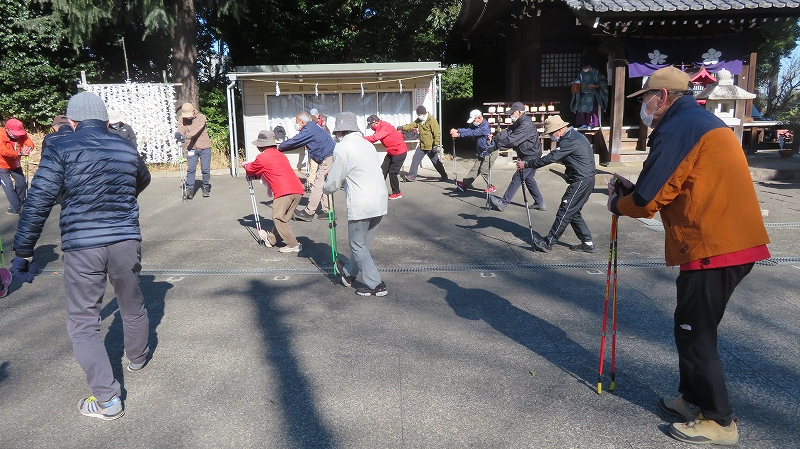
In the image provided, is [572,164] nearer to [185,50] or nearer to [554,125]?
[554,125]

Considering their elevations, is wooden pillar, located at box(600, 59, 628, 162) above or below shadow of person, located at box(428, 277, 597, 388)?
above

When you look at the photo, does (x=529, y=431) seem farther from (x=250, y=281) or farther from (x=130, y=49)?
(x=130, y=49)

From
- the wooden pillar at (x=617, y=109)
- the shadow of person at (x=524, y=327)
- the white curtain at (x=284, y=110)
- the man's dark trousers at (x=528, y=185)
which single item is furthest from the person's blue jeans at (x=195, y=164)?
the wooden pillar at (x=617, y=109)

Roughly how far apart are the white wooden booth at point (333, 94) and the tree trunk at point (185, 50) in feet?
4.59

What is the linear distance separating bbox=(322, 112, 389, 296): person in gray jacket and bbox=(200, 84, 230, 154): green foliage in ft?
42.0

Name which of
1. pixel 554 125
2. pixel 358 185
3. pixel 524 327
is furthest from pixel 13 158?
pixel 524 327

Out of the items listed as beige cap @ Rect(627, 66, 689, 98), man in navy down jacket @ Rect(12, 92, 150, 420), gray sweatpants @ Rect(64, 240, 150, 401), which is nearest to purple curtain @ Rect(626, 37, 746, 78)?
beige cap @ Rect(627, 66, 689, 98)

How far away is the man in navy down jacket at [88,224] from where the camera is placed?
143 inches

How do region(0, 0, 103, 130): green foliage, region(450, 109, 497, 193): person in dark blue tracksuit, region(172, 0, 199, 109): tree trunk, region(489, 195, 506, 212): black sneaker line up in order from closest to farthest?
region(489, 195, 506, 212): black sneaker < region(450, 109, 497, 193): person in dark blue tracksuit < region(172, 0, 199, 109): tree trunk < region(0, 0, 103, 130): green foliage

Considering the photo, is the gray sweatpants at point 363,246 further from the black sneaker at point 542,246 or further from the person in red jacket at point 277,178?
the black sneaker at point 542,246

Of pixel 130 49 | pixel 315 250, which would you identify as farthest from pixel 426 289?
pixel 130 49

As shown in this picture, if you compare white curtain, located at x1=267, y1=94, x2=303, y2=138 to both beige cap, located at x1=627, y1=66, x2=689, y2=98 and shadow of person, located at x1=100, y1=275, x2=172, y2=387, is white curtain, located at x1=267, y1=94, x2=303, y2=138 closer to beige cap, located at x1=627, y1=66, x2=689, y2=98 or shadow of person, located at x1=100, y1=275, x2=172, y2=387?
shadow of person, located at x1=100, y1=275, x2=172, y2=387

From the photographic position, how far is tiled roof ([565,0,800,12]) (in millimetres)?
12750

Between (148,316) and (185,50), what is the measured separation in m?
12.7
